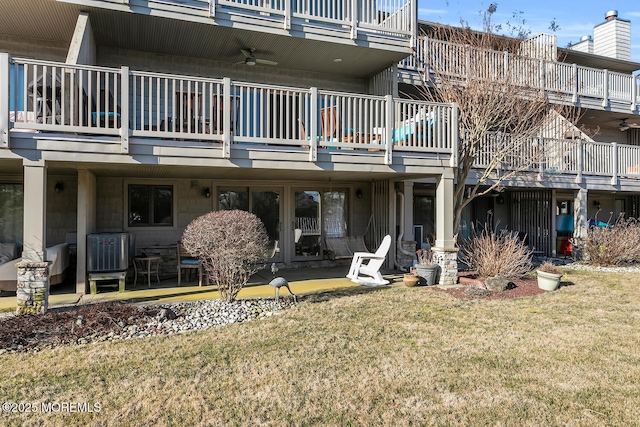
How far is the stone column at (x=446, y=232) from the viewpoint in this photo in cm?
889

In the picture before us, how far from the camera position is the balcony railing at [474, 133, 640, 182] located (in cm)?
1148

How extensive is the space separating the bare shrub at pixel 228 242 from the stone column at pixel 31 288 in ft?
6.84

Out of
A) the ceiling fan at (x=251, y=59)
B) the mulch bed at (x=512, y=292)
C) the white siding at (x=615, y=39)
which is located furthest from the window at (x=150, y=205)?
the white siding at (x=615, y=39)

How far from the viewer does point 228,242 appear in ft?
21.0

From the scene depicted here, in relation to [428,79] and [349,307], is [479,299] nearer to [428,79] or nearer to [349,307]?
[349,307]

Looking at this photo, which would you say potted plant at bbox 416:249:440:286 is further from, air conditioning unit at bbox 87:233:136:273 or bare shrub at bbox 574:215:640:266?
air conditioning unit at bbox 87:233:136:273

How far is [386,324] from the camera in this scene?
237 inches

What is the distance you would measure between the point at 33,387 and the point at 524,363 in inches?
190

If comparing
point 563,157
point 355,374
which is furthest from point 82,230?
point 563,157

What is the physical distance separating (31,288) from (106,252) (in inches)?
77.6

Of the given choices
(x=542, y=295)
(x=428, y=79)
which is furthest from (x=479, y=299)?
(x=428, y=79)

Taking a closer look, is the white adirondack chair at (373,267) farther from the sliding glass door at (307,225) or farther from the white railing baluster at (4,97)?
the white railing baluster at (4,97)

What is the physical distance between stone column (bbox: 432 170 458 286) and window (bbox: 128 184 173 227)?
6.32 m

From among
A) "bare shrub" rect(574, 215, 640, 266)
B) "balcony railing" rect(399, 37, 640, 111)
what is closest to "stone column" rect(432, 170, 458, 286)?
"balcony railing" rect(399, 37, 640, 111)
